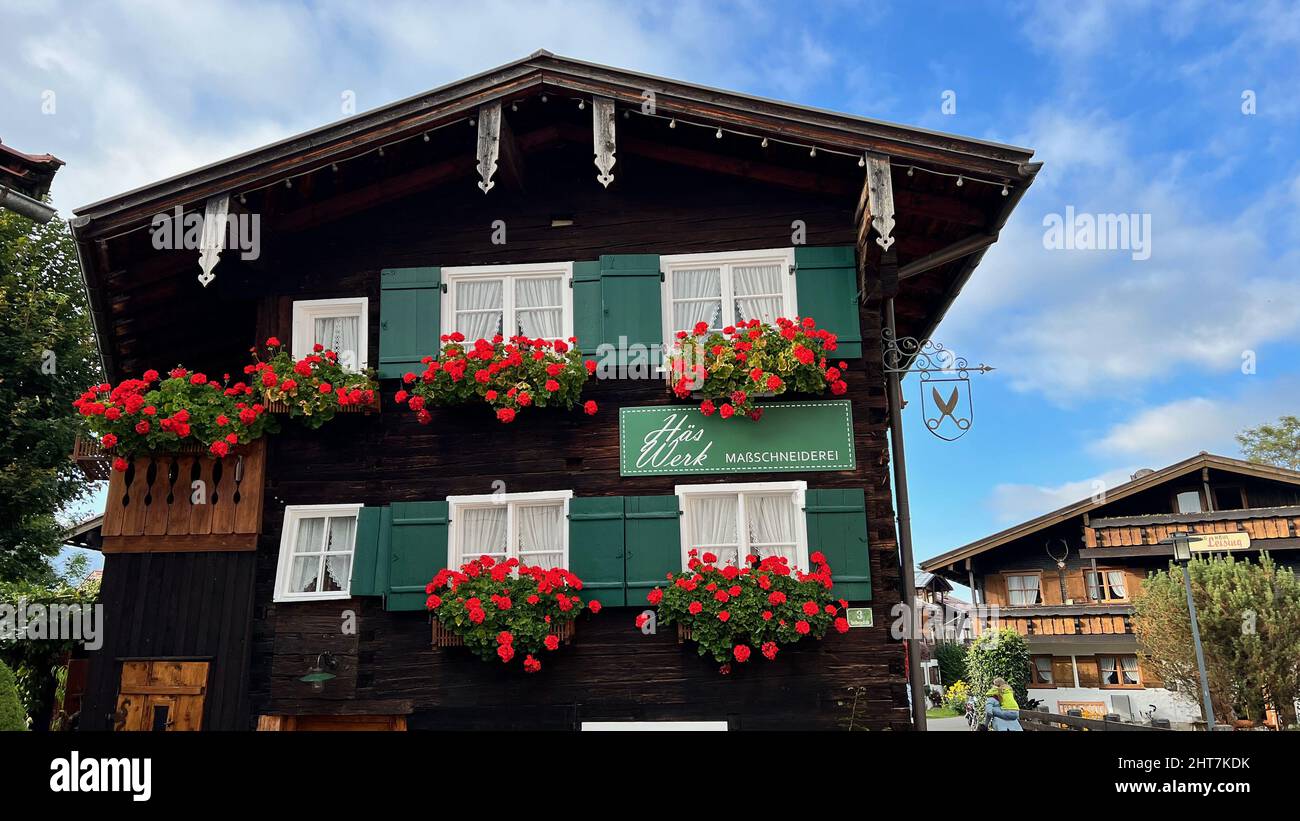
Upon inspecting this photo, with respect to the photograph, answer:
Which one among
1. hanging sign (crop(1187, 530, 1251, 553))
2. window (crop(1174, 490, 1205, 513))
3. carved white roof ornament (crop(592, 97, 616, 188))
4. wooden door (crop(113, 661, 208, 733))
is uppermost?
carved white roof ornament (crop(592, 97, 616, 188))

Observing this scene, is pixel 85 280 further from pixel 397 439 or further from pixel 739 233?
pixel 739 233

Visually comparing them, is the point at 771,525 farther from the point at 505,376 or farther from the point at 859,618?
the point at 505,376

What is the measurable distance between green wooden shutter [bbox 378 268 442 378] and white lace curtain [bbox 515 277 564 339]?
35.3 inches

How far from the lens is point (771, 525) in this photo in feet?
32.6

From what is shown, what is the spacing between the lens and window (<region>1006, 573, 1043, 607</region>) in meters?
29.0

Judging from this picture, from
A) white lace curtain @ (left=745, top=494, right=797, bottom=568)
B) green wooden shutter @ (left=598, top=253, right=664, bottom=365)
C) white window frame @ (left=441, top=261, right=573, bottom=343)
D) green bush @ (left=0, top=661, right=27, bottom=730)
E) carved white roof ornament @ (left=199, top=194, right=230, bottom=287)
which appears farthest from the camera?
white window frame @ (left=441, top=261, right=573, bottom=343)

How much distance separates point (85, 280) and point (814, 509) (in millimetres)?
8231

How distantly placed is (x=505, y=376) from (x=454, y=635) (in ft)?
8.63

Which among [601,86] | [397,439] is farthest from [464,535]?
[601,86]

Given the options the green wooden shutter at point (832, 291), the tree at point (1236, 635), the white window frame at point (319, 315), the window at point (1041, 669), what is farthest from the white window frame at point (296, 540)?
the window at point (1041, 669)

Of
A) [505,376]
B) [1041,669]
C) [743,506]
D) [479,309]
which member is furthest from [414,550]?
[1041,669]

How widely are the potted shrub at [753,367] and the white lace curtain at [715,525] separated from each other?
3.00 feet

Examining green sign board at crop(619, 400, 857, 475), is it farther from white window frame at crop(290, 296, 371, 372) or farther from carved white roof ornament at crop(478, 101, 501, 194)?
white window frame at crop(290, 296, 371, 372)

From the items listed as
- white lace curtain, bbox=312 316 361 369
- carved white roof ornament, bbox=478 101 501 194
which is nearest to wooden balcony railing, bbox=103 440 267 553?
white lace curtain, bbox=312 316 361 369
